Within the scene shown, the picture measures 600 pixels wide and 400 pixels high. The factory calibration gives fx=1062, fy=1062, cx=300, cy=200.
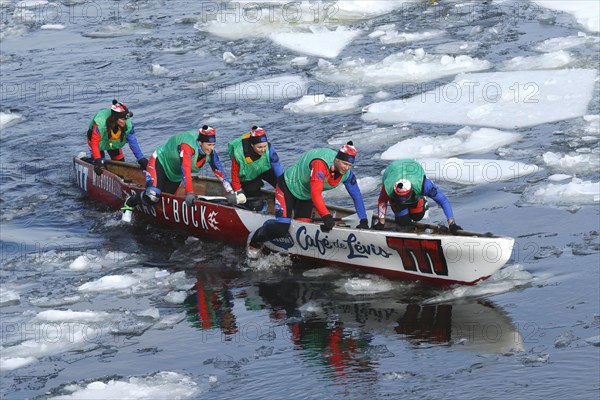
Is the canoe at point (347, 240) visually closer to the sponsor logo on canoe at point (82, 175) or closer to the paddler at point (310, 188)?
the paddler at point (310, 188)

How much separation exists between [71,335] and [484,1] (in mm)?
18305

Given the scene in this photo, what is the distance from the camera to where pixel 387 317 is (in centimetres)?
1261

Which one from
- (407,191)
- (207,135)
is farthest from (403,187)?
(207,135)

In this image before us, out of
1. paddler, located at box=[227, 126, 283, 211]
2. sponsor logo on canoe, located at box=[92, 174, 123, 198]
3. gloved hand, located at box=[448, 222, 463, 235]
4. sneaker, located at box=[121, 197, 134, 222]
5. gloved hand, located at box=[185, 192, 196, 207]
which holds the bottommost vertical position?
sneaker, located at box=[121, 197, 134, 222]

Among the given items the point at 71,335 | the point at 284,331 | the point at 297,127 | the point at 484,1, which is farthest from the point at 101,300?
the point at 484,1

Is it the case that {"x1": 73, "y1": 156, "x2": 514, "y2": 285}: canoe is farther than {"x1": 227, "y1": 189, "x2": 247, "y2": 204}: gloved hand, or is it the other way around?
{"x1": 227, "y1": 189, "x2": 247, "y2": 204}: gloved hand

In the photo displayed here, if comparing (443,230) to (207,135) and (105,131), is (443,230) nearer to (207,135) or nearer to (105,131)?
(207,135)

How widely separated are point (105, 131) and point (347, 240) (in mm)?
5720

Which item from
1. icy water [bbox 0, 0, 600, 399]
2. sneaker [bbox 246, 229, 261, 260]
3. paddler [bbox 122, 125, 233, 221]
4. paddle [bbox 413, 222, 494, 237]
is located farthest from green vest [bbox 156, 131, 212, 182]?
paddle [bbox 413, 222, 494, 237]

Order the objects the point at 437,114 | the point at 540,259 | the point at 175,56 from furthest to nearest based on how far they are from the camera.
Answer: the point at 175,56
the point at 437,114
the point at 540,259

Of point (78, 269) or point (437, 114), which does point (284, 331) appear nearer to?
point (78, 269)

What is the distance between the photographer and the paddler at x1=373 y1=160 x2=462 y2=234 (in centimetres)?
1319

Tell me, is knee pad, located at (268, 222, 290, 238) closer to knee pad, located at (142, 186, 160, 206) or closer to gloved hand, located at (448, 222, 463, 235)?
gloved hand, located at (448, 222, 463, 235)

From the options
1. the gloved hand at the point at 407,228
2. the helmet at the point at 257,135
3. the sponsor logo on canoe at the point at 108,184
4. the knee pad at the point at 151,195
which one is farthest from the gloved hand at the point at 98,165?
the gloved hand at the point at 407,228
